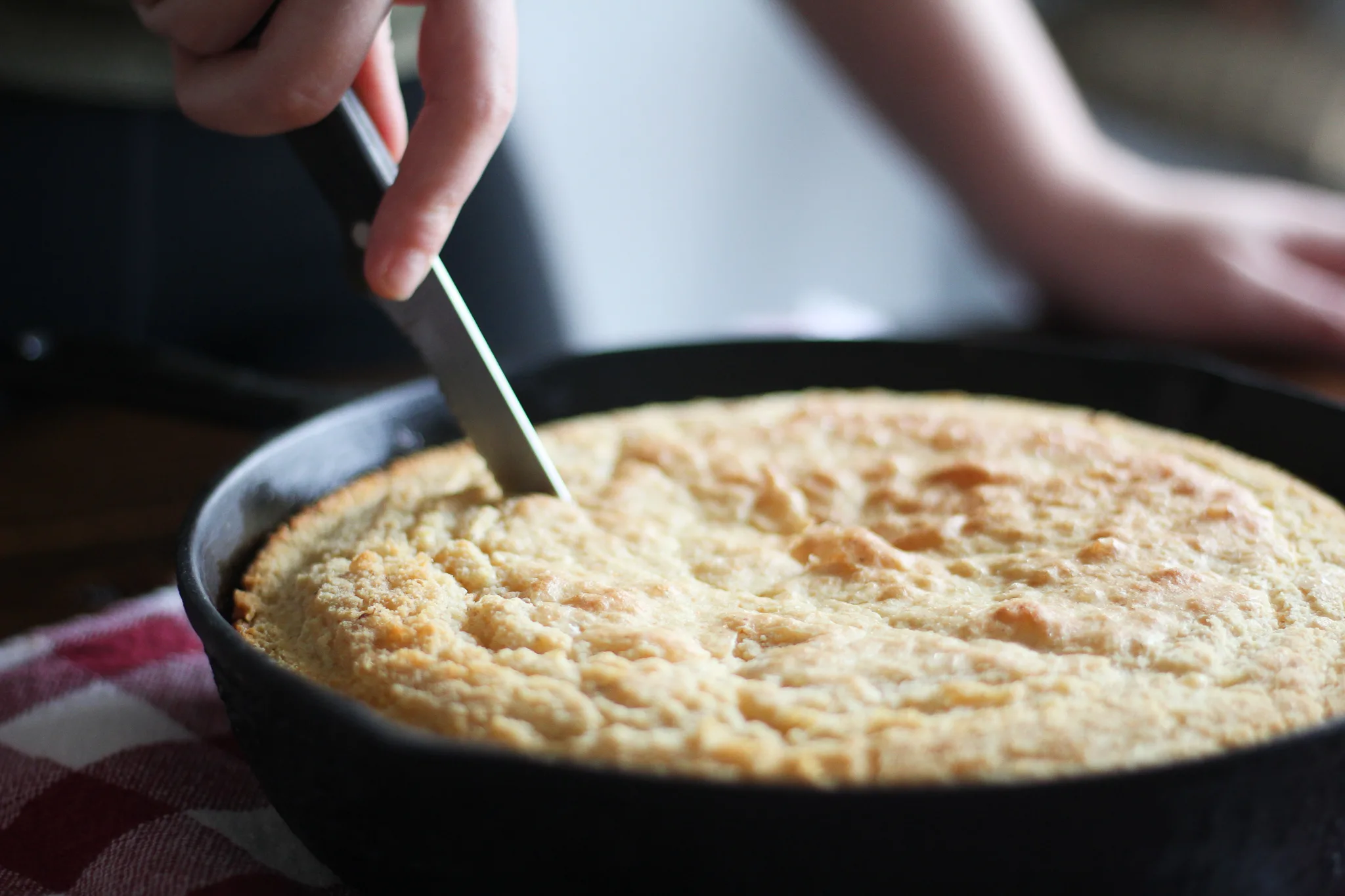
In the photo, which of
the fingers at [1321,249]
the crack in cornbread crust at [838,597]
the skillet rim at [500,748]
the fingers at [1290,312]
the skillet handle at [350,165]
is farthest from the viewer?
the fingers at [1321,249]

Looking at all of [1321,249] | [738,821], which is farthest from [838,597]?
[1321,249]

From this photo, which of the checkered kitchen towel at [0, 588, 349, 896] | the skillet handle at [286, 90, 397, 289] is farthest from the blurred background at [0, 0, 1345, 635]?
the skillet handle at [286, 90, 397, 289]

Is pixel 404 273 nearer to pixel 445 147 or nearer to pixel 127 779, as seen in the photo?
pixel 445 147

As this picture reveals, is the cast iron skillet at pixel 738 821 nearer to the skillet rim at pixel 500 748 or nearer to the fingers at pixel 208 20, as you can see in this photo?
the skillet rim at pixel 500 748

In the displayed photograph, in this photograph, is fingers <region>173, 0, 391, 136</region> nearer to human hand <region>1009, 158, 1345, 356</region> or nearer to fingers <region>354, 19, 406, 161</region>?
fingers <region>354, 19, 406, 161</region>

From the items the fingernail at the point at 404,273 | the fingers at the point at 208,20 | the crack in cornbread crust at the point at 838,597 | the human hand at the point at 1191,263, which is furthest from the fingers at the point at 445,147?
the human hand at the point at 1191,263
